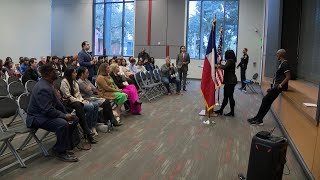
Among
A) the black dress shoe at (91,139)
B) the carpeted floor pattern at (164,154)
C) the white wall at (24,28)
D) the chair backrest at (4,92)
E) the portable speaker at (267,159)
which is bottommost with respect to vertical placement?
the carpeted floor pattern at (164,154)

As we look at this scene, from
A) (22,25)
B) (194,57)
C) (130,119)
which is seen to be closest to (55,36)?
(22,25)

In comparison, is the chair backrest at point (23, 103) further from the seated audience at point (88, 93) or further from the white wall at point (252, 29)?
the white wall at point (252, 29)

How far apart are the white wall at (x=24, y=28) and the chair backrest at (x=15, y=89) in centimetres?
1017

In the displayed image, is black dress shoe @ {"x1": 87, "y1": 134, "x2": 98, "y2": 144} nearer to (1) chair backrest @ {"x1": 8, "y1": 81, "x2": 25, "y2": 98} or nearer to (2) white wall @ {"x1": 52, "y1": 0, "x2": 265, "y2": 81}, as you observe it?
(1) chair backrest @ {"x1": 8, "y1": 81, "x2": 25, "y2": 98}

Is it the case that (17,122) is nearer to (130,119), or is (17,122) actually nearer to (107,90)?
(107,90)

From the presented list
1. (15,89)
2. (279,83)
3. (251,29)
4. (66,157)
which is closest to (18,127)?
(66,157)

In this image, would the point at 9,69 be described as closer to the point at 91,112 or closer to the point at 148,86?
the point at 148,86

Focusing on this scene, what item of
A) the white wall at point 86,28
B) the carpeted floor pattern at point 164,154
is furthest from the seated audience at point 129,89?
the white wall at point 86,28

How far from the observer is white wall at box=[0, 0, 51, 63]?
1561 cm

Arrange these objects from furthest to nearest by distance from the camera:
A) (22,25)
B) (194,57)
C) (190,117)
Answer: (194,57), (22,25), (190,117)

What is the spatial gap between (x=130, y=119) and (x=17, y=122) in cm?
228

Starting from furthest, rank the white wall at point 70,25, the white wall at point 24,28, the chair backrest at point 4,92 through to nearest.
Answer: the white wall at point 70,25, the white wall at point 24,28, the chair backrest at point 4,92

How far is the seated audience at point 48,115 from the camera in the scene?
4266 mm

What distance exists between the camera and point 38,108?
4301mm
